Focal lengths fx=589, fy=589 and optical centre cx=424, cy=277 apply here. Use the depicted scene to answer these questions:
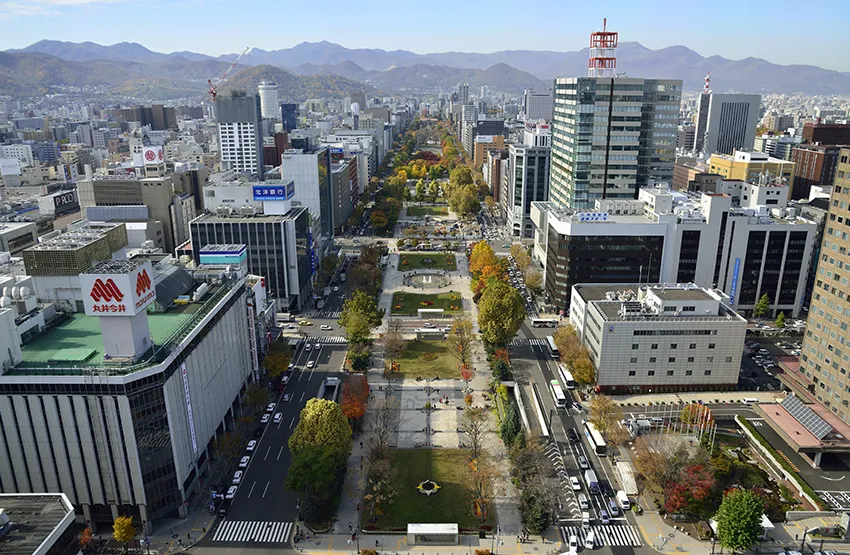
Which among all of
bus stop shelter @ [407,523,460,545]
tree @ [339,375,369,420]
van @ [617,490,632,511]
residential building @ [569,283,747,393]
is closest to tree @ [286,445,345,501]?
bus stop shelter @ [407,523,460,545]

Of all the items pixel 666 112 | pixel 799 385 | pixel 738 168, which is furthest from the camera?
pixel 738 168

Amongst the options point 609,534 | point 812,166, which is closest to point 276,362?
point 609,534

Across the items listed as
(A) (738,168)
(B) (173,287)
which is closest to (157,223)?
(B) (173,287)

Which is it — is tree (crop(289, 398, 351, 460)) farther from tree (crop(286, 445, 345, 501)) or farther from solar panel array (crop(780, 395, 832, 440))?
solar panel array (crop(780, 395, 832, 440))

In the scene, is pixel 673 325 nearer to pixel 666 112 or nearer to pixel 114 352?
pixel 666 112

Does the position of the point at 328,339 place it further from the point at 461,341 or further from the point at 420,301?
the point at 420,301

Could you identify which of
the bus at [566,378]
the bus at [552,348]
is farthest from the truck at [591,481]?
the bus at [552,348]
